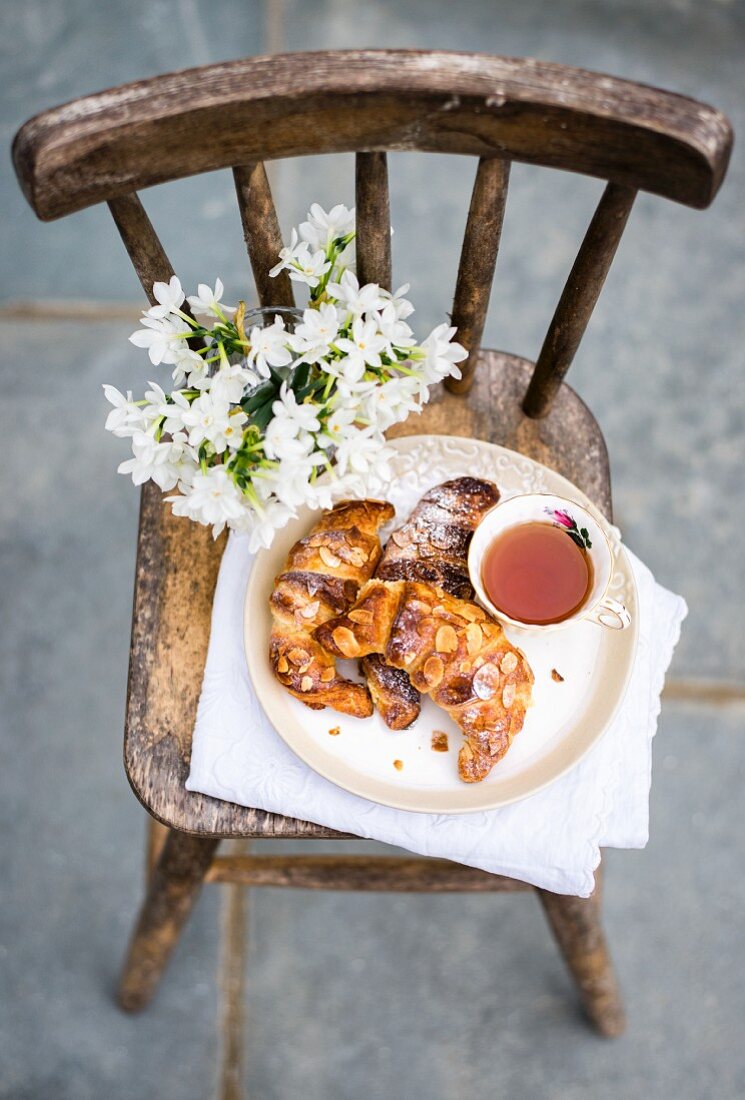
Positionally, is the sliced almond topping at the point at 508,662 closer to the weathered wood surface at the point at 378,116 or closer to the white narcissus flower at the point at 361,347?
the white narcissus flower at the point at 361,347

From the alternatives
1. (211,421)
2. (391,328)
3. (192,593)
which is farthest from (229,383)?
(192,593)

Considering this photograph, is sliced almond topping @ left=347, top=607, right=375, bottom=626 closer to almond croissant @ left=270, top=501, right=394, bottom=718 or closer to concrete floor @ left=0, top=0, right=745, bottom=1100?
almond croissant @ left=270, top=501, right=394, bottom=718

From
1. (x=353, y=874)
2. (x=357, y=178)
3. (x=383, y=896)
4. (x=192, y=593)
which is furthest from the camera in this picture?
(x=383, y=896)

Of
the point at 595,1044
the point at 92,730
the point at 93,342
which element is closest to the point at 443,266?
the point at 93,342

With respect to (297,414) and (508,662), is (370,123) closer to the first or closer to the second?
(297,414)

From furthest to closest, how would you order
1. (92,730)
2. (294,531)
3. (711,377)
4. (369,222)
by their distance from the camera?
(711,377) → (92,730) → (294,531) → (369,222)

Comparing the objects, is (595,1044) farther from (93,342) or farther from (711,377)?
(93,342)
